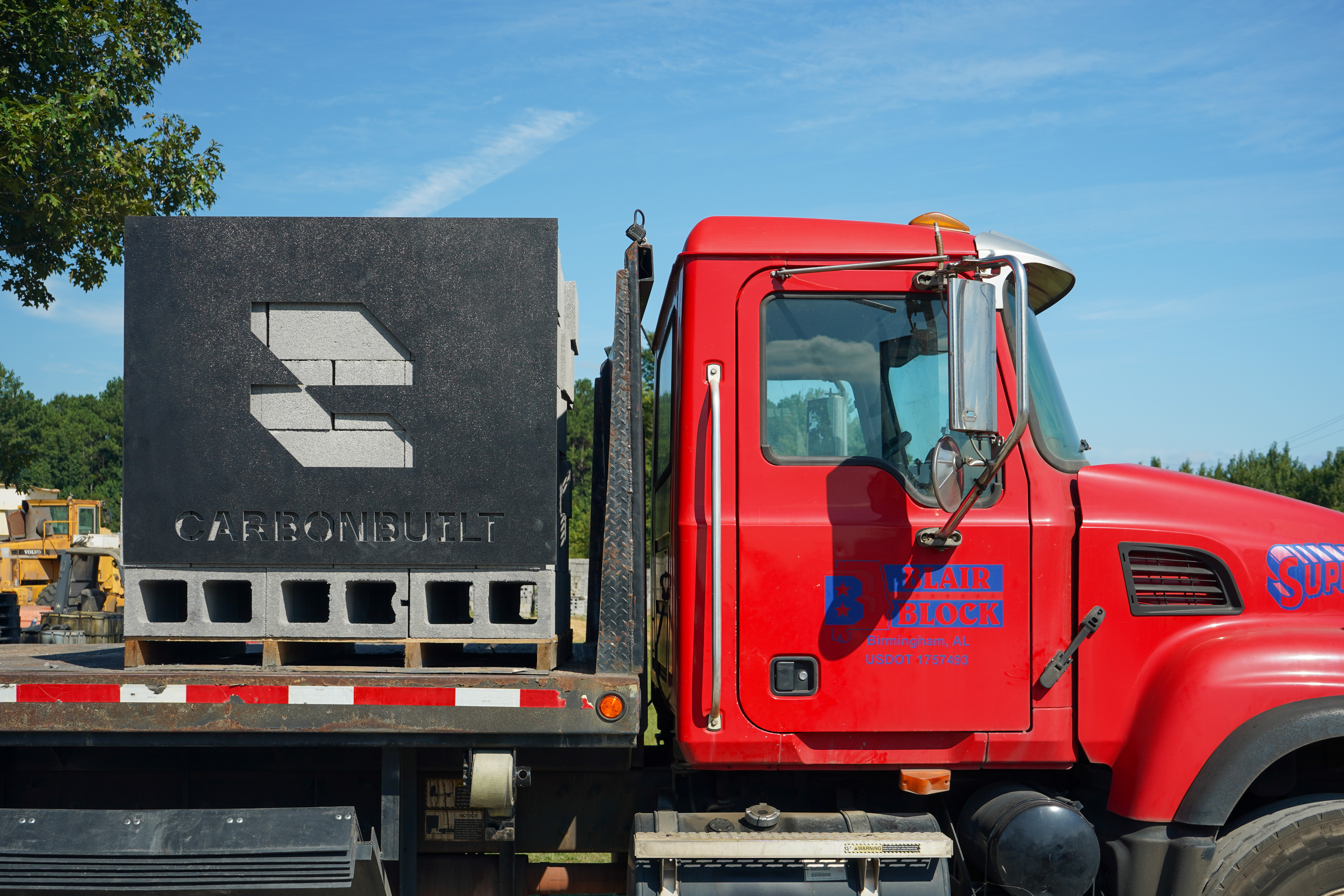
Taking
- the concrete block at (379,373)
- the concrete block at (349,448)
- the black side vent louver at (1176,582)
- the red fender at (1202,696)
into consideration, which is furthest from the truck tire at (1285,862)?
the concrete block at (379,373)

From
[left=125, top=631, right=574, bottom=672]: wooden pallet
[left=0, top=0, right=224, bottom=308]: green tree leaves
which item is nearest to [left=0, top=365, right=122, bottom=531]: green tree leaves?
[left=0, top=0, right=224, bottom=308]: green tree leaves

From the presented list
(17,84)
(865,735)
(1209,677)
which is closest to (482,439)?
(865,735)

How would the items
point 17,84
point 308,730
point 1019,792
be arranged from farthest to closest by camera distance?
point 17,84 < point 1019,792 < point 308,730

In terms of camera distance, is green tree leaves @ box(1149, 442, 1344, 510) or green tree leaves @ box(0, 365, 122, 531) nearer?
green tree leaves @ box(1149, 442, 1344, 510)

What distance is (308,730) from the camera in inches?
131

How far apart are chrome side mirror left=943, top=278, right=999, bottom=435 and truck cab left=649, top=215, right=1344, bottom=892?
0.28 m

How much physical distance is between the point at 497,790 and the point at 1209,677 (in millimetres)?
2525

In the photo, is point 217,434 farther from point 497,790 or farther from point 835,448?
point 835,448

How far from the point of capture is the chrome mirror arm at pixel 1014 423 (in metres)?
3.04

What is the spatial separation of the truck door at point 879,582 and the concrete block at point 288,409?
1567 millimetres

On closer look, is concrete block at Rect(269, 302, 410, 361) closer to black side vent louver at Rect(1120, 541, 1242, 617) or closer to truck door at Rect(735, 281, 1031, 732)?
truck door at Rect(735, 281, 1031, 732)

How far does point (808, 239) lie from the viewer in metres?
3.60

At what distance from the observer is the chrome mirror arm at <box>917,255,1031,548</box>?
304cm

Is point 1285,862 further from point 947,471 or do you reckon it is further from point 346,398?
point 346,398
